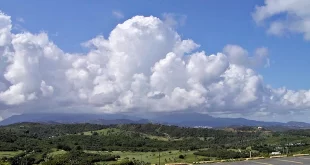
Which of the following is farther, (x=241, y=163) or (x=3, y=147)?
(x=3, y=147)

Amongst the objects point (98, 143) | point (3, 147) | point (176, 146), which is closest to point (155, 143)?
point (176, 146)

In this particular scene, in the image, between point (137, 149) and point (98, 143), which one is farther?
point (98, 143)

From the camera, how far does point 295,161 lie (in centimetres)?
2572

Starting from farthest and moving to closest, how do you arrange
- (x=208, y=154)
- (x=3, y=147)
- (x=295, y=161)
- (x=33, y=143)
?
1. (x=33, y=143)
2. (x=3, y=147)
3. (x=208, y=154)
4. (x=295, y=161)

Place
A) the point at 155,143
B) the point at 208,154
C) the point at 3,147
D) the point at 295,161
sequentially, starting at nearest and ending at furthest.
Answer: the point at 295,161, the point at 208,154, the point at 3,147, the point at 155,143

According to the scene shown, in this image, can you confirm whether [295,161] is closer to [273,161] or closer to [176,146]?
[273,161]

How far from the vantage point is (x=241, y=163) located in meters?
26.8

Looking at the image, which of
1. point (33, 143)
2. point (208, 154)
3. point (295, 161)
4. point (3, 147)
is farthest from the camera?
point (33, 143)

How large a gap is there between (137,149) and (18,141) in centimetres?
4986

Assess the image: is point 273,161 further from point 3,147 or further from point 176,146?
point 176,146

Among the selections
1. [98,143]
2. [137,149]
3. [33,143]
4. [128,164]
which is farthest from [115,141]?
[128,164]

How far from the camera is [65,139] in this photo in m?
197

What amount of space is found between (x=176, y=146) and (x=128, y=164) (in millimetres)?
161181

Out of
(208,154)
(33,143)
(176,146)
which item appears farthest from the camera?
(176,146)
